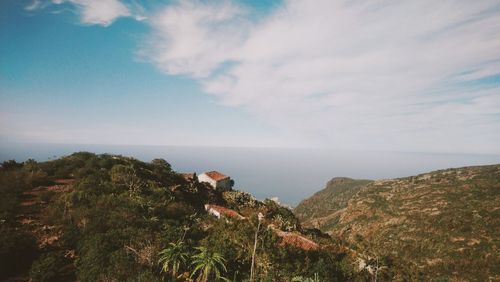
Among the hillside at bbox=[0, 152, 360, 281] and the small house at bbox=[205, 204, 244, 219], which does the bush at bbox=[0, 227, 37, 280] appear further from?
the small house at bbox=[205, 204, 244, 219]

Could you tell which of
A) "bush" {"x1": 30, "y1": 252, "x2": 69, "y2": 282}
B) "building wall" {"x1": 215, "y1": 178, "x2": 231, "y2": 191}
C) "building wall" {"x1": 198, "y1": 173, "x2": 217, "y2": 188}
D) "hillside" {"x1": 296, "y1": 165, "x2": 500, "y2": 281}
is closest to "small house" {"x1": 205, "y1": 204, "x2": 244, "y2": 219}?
"hillside" {"x1": 296, "y1": 165, "x2": 500, "y2": 281}

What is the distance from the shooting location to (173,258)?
1370 centimetres

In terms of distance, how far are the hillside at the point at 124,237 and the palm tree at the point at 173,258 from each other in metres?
0.05

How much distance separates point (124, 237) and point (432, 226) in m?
73.2

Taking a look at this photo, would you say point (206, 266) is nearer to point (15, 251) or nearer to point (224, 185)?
point (15, 251)

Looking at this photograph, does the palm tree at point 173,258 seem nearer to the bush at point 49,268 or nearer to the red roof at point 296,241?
the bush at point 49,268

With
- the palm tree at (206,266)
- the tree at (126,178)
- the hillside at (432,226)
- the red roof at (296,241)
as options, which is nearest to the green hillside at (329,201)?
the hillside at (432,226)

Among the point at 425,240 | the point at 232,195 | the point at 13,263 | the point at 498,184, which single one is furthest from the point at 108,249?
the point at 498,184

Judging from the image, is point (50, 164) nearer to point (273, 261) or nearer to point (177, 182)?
point (177, 182)

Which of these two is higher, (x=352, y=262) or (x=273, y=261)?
(x=273, y=261)

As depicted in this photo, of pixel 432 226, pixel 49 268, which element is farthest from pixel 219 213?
pixel 432 226

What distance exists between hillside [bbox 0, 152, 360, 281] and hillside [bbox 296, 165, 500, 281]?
283 inches

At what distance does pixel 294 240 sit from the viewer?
22.0 metres

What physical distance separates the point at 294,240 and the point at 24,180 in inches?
896
